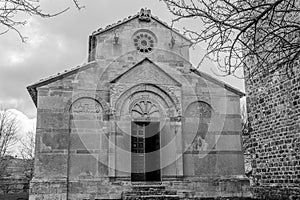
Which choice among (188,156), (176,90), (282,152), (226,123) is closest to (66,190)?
(188,156)

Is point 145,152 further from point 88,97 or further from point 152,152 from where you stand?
point 88,97

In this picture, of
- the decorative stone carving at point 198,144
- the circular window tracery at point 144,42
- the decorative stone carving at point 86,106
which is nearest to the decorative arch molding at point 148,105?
the decorative stone carving at point 86,106

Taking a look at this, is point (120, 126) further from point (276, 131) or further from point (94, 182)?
point (276, 131)

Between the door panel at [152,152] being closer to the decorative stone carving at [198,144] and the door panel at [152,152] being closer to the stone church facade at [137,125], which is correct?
the stone church facade at [137,125]

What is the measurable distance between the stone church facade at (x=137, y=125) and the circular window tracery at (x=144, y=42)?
42 millimetres

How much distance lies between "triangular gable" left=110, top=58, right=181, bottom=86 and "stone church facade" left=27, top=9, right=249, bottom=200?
38 millimetres

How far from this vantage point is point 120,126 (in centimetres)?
1276

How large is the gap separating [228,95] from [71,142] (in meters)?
6.41

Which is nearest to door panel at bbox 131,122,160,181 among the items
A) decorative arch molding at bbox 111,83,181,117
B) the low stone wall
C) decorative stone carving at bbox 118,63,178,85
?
decorative arch molding at bbox 111,83,181,117

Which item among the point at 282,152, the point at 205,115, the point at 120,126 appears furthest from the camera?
the point at 205,115

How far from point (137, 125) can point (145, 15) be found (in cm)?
452

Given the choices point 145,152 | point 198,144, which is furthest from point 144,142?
point 198,144

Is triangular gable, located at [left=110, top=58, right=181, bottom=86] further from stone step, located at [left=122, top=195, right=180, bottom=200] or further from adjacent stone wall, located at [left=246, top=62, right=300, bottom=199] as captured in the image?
stone step, located at [left=122, top=195, right=180, bottom=200]

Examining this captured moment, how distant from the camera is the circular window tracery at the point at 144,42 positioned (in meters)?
14.1
